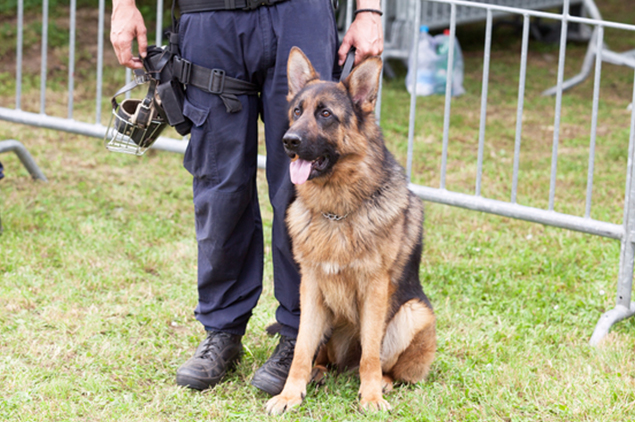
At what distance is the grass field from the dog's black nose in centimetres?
108

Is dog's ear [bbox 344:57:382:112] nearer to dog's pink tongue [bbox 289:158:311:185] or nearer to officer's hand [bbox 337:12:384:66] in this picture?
officer's hand [bbox 337:12:384:66]

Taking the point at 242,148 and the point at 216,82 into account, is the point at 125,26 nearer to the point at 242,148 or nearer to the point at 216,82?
the point at 216,82

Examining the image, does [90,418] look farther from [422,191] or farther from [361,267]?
[422,191]

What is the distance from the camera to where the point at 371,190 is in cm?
278

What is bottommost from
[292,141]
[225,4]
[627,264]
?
[627,264]

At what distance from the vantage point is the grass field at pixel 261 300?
2793mm

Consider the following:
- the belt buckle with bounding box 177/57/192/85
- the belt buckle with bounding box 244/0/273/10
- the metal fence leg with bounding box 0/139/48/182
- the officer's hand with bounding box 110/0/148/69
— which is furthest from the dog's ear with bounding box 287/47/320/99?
the metal fence leg with bounding box 0/139/48/182

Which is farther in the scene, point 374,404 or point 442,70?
point 442,70

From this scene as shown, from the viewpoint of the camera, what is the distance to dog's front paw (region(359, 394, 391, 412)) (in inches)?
107

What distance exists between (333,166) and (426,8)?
7133 mm

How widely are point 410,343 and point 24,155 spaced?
3735 mm

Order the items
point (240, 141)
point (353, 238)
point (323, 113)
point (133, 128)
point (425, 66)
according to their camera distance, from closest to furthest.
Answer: point (323, 113)
point (353, 238)
point (240, 141)
point (133, 128)
point (425, 66)

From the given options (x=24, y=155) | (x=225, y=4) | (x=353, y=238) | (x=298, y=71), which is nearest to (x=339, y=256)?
(x=353, y=238)

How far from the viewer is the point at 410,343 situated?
2887mm
